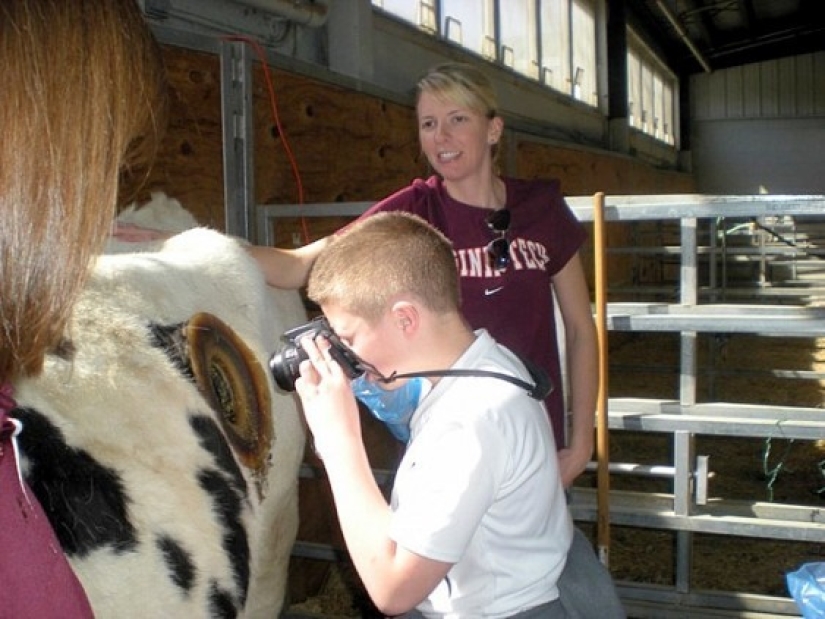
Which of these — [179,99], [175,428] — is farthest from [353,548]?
[179,99]

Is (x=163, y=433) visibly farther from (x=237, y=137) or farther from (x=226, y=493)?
(x=237, y=137)

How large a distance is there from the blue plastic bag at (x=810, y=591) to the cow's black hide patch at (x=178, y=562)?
1.04 meters

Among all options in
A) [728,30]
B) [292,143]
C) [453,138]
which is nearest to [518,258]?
[453,138]

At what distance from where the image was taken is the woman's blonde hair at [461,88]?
5.59ft

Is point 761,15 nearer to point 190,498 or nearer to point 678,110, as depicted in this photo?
point 678,110

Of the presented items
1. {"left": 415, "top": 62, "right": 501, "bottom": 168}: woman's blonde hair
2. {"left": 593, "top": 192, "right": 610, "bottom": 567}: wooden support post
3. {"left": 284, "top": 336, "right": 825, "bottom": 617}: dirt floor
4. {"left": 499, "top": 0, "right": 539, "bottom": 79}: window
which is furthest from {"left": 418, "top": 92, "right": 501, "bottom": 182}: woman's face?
{"left": 499, "top": 0, "right": 539, "bottom": 79}: window

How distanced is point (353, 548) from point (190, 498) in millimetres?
255

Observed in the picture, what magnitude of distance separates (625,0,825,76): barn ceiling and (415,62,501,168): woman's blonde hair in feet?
43.8

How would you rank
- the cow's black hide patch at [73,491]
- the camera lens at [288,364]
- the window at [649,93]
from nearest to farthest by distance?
the cow's black hide patch at [73,491] → the camera lens at [288,364] → the window at [649,93]

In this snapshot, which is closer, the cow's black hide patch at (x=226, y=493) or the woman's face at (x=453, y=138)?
the cow's black hide patch at (x=226, y=493)

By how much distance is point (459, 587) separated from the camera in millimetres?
1134

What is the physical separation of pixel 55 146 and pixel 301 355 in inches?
21.9

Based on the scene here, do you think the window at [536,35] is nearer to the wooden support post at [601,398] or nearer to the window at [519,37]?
the window at [519,37]

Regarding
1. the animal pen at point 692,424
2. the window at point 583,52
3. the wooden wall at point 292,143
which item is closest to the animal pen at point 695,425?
the animal pen at point 692,424
